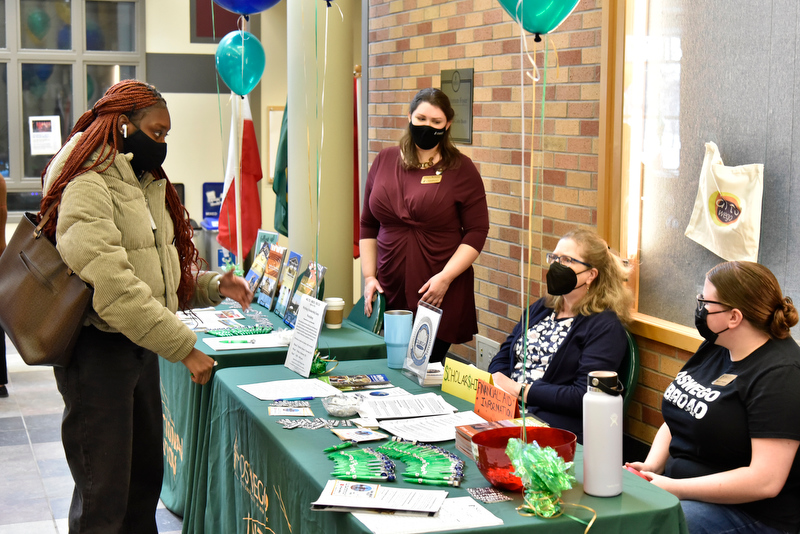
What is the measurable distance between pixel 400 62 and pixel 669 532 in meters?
3.67

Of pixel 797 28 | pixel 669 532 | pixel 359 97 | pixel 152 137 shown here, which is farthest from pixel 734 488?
pixel 359 97

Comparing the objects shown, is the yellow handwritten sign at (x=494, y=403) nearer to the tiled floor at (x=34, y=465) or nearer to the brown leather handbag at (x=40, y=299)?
the brown leather handbag at (x=40, y=299)

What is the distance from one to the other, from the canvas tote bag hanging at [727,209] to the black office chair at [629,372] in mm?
428

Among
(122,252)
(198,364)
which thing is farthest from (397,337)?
(122,252)

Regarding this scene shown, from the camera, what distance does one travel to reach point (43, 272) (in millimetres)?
2123

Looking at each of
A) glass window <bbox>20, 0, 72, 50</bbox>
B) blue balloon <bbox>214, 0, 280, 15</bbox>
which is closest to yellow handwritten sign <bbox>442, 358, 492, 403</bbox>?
blue balloon <bbox>214, 0, 280, 15</bbox>

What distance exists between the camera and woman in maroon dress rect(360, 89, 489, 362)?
128 inches

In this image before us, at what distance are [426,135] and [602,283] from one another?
97 centimetres

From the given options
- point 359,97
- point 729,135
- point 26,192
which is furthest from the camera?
point 26,192

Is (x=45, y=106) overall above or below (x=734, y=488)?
above

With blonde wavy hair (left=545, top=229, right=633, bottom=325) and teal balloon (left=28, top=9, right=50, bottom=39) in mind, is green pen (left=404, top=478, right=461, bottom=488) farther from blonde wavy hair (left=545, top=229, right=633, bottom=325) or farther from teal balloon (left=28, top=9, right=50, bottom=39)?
teal balloon (left=28, top=9, right=50, bottom=39)

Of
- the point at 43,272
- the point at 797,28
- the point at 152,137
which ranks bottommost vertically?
the point at 43,272

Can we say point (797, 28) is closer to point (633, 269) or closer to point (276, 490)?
point (633, 269)

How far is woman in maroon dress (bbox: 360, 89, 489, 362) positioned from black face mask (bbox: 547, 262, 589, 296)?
2.42ft
